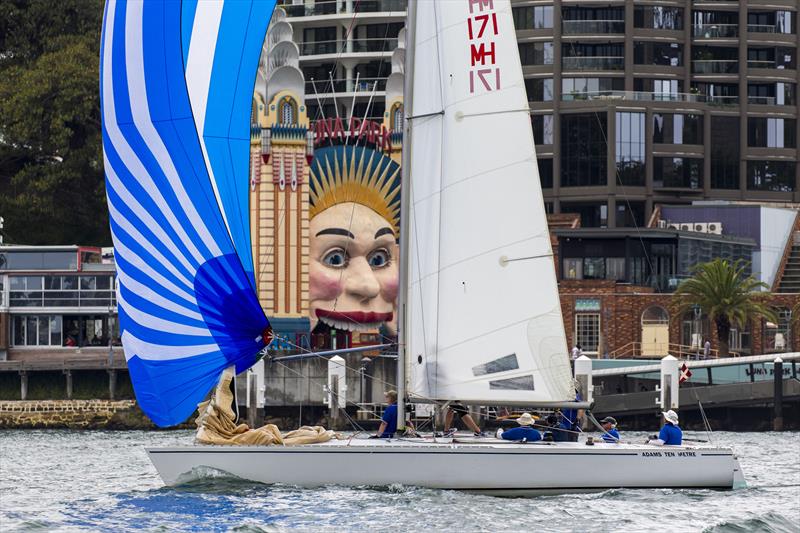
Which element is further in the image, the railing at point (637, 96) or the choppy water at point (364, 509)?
the railing at point (637, 96)

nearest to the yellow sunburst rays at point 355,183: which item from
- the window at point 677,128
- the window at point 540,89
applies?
the window at point 540,89

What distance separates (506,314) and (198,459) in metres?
5.68

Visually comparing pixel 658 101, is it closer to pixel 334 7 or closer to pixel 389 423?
pixel 334 7

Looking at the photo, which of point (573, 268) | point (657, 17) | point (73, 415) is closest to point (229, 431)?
point (73, 415)

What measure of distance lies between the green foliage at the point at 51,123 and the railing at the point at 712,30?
38.2 m

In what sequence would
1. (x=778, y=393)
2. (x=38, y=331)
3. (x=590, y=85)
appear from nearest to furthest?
(x=778, y=393), (x=38, y=331), (x=590, y=85)

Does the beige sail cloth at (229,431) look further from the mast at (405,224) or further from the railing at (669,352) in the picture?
the railing at (669,352)

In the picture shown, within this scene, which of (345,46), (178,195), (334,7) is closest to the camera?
(178,195)

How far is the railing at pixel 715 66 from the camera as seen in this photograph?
92500 mm

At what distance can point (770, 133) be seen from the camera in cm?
9194

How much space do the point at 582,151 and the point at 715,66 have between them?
1036 centimetres

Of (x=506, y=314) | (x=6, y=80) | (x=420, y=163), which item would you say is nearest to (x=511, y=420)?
(x=506, y=314)

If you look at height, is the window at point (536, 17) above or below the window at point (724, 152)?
above

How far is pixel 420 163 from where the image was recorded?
27.8 metres
